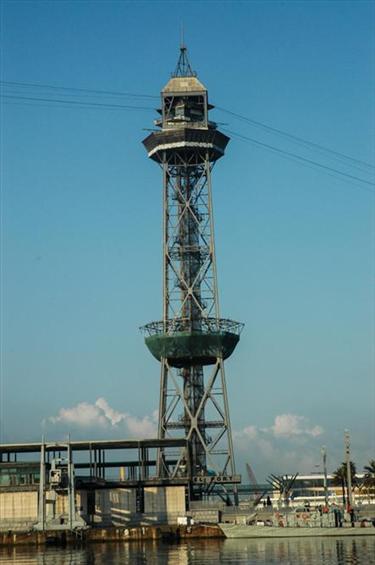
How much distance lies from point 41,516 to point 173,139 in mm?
70458

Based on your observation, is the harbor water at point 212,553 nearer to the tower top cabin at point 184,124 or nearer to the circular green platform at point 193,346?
the circular green platform at point 193,346

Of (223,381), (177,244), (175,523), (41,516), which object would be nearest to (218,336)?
(223,381)

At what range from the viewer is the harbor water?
8144cm

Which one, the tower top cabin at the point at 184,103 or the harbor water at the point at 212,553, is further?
the tower top cabin at the point at 184,103

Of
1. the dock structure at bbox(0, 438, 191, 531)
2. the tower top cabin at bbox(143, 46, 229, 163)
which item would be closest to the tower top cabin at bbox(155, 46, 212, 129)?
the tower top cabin at bbox(143, 46, 229, 163)

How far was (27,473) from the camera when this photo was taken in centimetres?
12775

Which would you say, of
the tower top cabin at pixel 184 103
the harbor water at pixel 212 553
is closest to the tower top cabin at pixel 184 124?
the tower top cabin at pixel 184 103

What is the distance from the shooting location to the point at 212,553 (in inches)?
3593

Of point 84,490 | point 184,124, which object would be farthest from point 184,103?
point 84,490

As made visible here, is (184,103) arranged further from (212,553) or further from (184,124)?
(212,553)

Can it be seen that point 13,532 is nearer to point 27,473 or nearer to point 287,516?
point 27,473

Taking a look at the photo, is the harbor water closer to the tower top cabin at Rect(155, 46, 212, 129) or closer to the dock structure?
the dock structure

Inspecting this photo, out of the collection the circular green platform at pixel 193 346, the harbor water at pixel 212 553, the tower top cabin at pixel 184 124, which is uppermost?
the tower top cabin at pixel 184 124

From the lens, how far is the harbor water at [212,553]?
81438mm
